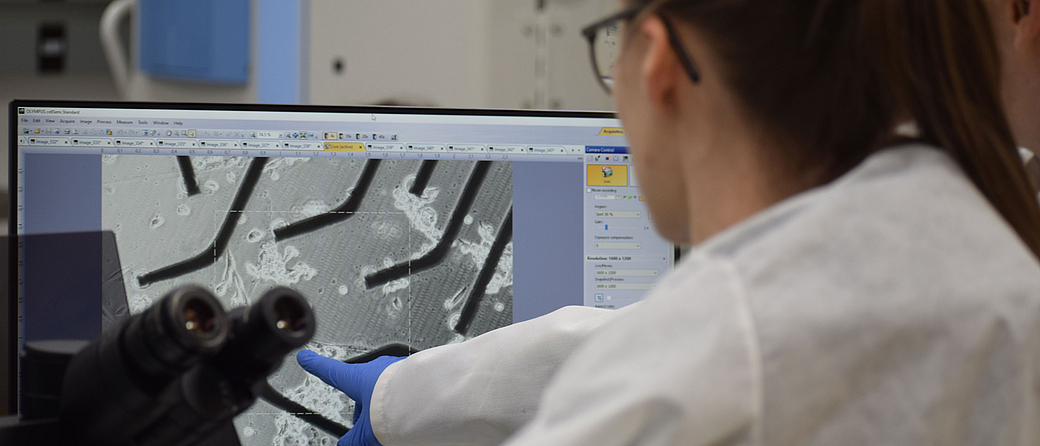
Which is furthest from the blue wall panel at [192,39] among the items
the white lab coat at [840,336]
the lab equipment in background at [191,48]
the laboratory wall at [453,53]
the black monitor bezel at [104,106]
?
the white lab coat at [840,336]

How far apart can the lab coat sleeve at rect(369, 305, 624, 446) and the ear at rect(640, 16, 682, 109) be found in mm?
366

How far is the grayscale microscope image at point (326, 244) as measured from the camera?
35.5 inches

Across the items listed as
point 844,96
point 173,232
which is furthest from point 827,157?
point 173,232

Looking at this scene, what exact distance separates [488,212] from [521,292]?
0.11 metres

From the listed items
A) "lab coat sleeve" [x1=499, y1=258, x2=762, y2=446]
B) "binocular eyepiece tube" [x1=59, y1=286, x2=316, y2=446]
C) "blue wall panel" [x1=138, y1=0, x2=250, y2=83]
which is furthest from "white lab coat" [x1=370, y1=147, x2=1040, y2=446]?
"blue wall panel" [x1=138, y1=0, x2=250, y2=83]

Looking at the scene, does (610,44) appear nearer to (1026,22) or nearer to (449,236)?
(449,236)

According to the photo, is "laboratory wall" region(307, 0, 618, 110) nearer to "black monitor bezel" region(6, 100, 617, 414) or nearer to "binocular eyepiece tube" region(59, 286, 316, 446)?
"black monitor bezel" region(6, 100, 617, 414)

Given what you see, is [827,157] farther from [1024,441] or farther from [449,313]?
[449,313]

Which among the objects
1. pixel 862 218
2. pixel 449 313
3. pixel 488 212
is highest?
pixel 862 218

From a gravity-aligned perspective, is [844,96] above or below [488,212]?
above

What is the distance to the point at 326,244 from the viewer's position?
93 centimetres

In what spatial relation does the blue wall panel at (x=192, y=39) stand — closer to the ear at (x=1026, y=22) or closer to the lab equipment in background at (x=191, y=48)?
the lab equipment in background at (x=191, y=48)

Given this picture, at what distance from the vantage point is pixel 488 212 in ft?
3.12

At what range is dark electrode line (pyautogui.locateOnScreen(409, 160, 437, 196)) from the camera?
94 cm
